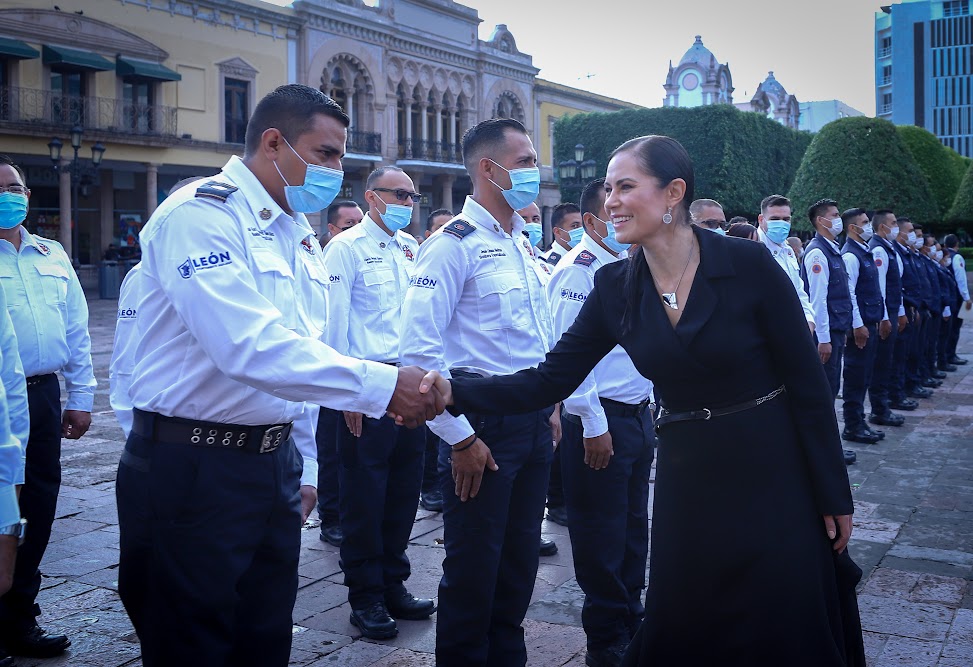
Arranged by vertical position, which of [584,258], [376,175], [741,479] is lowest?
[741,479]

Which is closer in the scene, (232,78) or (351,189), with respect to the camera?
(232,78)

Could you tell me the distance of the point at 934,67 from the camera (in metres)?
88.6

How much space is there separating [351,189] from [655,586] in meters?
34.0

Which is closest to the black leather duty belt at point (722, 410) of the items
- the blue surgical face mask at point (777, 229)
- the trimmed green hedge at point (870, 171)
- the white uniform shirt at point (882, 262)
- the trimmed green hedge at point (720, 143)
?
the blue surgical face mask at point (777, 229)

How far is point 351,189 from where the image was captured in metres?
35.6

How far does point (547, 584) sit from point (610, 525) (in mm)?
1047

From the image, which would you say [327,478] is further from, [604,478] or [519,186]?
[519,186]

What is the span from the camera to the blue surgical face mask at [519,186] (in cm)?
376

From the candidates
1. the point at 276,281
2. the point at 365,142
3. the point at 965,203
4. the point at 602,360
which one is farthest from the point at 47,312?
Result: the point at 965,203

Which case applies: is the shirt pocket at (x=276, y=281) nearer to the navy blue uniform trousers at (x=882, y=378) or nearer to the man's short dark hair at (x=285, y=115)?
the man's short dark hair at (x=285, y=115)

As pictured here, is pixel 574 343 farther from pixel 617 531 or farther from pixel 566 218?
pixel 566 218

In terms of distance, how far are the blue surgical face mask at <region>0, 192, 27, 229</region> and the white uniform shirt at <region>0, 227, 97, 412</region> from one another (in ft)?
0.36

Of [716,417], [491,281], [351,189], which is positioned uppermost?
[351,189]

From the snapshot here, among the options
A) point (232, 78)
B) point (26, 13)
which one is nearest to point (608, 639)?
point (26, 13)
